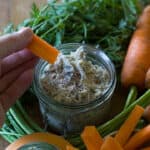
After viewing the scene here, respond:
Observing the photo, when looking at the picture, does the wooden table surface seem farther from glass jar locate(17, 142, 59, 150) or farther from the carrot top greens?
glass jar locate(17, 142, 59, 150)

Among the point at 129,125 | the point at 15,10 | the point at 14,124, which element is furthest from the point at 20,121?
the point at 15,10

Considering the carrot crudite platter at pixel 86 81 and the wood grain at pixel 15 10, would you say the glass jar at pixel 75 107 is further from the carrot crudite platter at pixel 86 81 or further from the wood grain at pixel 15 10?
the wood grain at pixel 15 10

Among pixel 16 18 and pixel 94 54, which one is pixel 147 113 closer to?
pixel 94 54

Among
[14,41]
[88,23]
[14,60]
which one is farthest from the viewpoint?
[88,23]

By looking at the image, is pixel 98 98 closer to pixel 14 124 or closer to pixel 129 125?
pixel 129 125

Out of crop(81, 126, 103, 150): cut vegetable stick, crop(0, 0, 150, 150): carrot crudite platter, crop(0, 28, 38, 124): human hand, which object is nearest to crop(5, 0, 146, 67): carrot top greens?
crop(0, 0, 150, 150): carrot crudite platter

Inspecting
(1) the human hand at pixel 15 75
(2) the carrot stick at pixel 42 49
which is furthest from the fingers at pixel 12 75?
(2) the carrot stick at pixel 42 49
